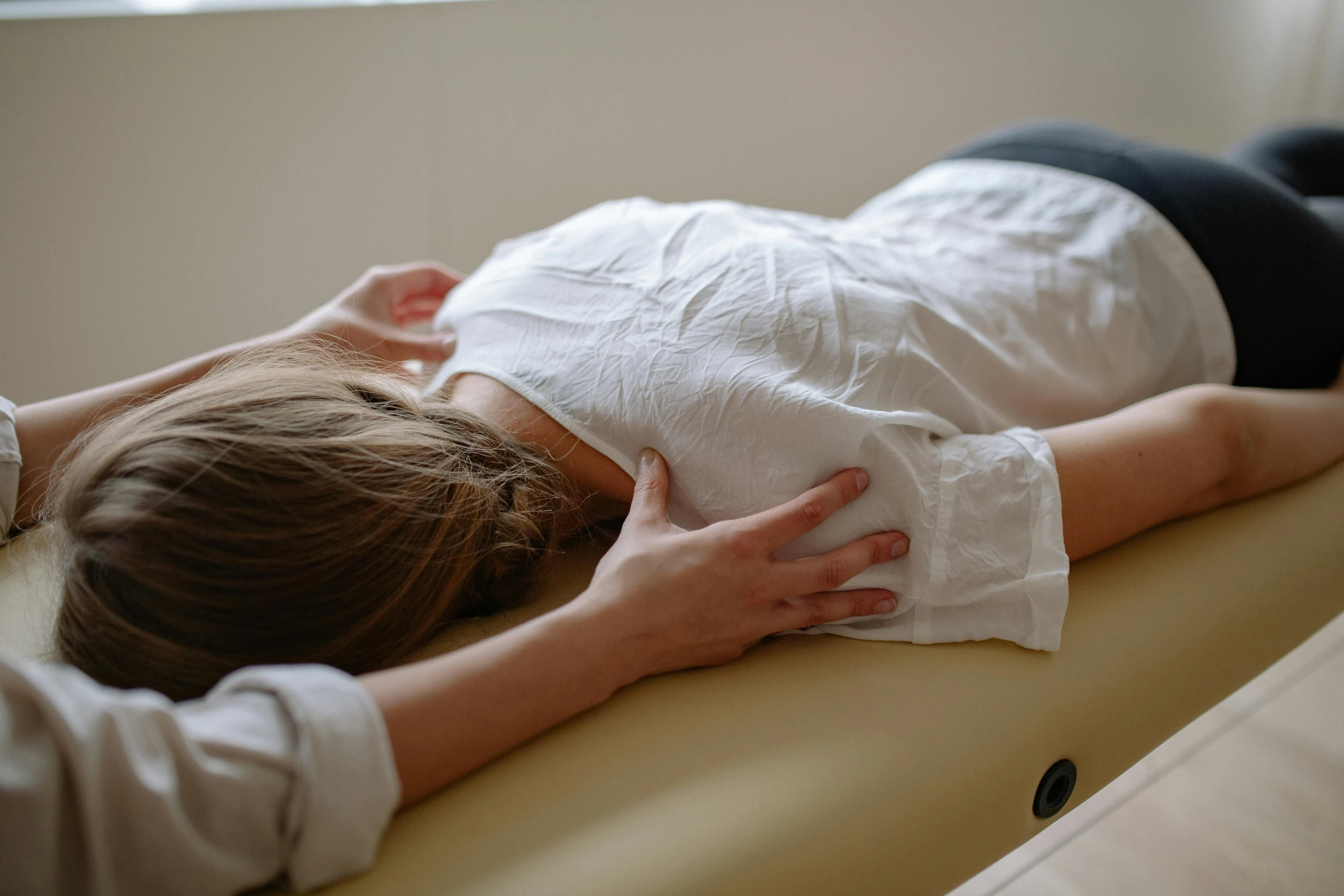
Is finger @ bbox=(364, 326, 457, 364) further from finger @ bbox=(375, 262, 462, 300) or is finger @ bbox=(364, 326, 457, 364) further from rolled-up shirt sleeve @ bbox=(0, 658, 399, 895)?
rolled-up shirt sleeve @ bbox=(0, 658, 399, 895)

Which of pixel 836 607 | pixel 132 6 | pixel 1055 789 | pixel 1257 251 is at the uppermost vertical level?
pixel 132 6

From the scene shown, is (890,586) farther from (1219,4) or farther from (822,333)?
(1219,4)

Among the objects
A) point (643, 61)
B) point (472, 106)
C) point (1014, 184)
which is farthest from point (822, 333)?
point (643, 61)

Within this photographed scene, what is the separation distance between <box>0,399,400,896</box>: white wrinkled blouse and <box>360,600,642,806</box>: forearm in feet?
0.11

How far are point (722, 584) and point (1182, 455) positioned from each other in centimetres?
50

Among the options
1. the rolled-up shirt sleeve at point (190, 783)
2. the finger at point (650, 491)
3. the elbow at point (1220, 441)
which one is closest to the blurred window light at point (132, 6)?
the finger at point (650, 491)

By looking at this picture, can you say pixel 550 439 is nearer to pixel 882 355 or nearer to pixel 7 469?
pixel 882 355

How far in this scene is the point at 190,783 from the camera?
52 cm

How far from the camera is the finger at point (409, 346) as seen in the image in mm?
1058

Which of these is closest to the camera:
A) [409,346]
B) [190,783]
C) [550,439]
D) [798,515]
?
[190,783]

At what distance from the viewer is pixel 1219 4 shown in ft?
9.40

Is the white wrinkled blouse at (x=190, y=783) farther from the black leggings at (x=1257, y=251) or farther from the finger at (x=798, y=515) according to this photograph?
the black leggings at (x=1257, y=251)

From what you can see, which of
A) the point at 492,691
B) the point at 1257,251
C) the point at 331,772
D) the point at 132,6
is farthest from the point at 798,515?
the point at 132,6

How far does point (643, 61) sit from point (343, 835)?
167cm
